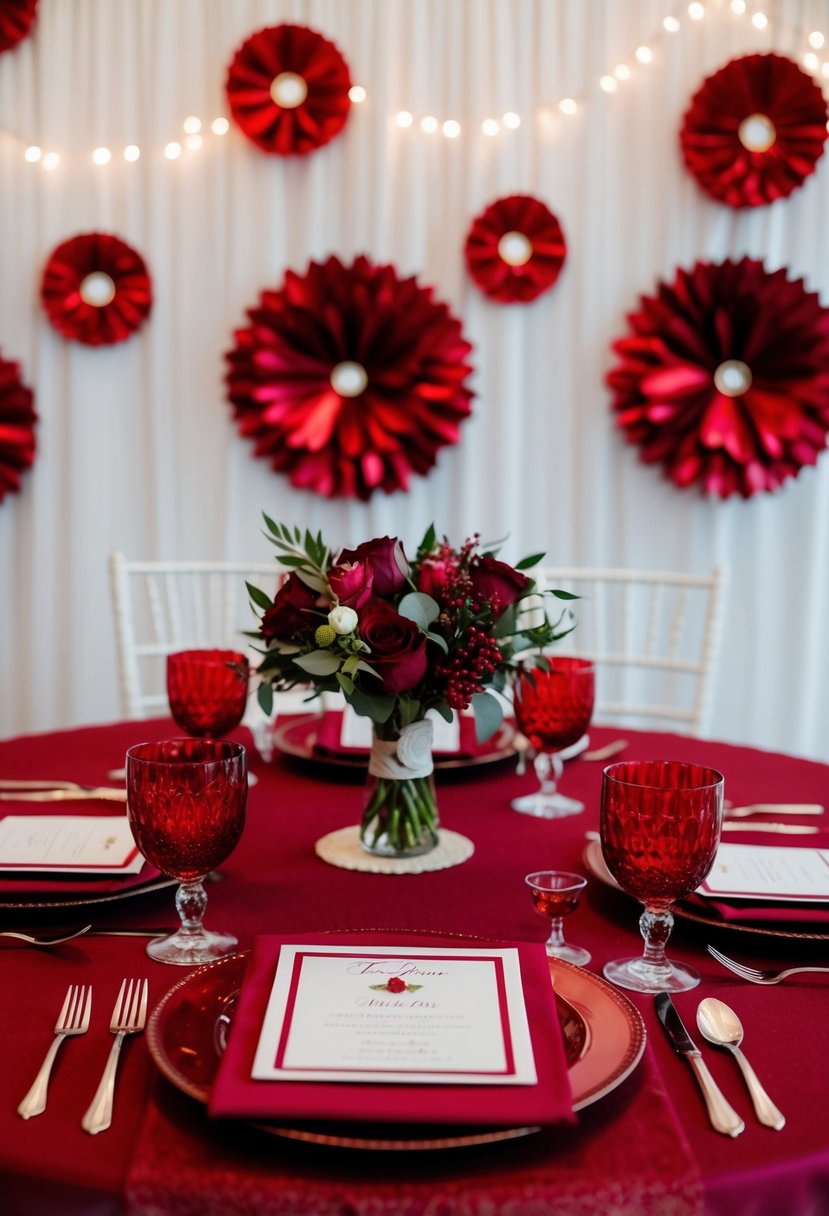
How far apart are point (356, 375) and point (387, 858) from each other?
6.40 ft

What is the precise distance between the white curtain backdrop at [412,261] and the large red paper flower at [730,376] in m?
0.09

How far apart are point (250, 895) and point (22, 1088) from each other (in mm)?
337

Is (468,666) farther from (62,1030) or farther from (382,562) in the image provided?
(62,1030)

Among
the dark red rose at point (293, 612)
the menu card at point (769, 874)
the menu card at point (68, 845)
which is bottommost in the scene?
the menu card at point (68, 845)

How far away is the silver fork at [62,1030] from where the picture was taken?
1.98 feet

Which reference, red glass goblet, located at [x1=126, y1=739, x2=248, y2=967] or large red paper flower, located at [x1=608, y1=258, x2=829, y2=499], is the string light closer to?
large red paper flower, located at [x1=608, y1=258, x2=829, y2=499]

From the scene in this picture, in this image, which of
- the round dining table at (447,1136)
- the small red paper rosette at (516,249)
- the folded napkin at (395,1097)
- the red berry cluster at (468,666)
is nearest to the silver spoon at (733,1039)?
the round dining table at (447,1136)

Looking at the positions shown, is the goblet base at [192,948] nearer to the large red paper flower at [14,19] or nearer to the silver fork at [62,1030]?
the silver fork at [62,1030]

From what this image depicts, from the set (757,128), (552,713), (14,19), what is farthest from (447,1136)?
(14,19)

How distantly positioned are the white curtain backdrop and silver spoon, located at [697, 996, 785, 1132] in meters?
2.19

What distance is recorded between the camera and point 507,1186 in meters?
0.54

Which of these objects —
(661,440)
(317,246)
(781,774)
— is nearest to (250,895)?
(781,774)

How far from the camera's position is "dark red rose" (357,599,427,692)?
949mm

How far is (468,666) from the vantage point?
981 millimetres
